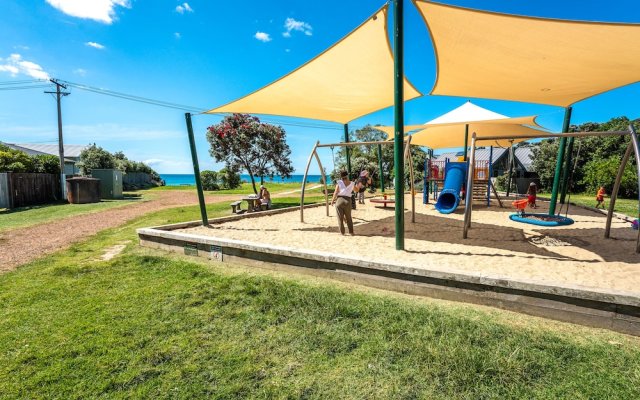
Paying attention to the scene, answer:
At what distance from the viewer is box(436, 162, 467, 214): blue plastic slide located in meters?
10.4

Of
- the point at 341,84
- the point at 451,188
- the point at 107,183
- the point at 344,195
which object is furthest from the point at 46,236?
the point at 107,183

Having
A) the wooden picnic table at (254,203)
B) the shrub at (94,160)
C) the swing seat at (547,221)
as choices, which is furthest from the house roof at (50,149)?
the swing seat at (547,221)

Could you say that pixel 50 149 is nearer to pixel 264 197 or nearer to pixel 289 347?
pixel 264 197

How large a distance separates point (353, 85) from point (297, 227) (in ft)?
13.6

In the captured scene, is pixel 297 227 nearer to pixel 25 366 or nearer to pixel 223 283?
pixel 223 283

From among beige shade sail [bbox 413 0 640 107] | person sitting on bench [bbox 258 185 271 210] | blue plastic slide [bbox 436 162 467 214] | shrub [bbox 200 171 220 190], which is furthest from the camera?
shrub [bbox 200 171 220 190]

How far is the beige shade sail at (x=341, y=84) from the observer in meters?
6.30

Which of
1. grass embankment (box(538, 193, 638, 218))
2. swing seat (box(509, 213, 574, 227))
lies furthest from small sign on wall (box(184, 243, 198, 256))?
grass embankment (box(538, 193, 638, 218))

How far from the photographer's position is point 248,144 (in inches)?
695

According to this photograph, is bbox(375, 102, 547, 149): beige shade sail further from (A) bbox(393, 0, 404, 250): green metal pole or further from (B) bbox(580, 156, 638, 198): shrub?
(A) bbox(393, 0, 404, 250): green metal pole

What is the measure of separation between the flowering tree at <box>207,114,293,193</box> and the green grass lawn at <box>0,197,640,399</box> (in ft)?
45.8

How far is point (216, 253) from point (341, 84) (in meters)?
5.37

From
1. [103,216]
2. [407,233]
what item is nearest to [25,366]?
[407,233]

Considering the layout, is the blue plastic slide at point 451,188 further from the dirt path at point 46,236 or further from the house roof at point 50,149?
the house roof at point 50,149
